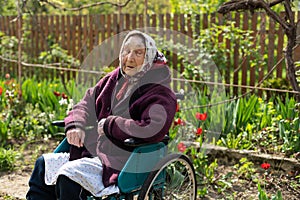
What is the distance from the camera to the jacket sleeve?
2.67m

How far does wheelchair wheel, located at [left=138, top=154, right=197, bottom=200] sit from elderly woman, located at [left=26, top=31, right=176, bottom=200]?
0.15 metres

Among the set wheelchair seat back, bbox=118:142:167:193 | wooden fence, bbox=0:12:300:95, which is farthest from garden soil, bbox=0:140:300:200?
wooden fence, bbox=0:12:300:95

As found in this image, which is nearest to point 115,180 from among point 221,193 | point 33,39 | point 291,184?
point 221,193

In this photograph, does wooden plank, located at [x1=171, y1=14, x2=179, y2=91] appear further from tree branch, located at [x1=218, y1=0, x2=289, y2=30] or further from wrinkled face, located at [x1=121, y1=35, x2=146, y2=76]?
wrinkled face, located at [x1=121, y1=35, x2=146, y2=76]

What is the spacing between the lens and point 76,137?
295 centimetres

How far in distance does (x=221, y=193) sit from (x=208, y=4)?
141 inches

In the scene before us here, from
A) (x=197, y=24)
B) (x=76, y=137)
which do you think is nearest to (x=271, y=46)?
(x=197, y=24)

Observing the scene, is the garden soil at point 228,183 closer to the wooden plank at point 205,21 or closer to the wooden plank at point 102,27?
the wooden plank at point 205,21

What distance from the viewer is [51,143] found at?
4922 mm

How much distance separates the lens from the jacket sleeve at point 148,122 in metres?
2.67

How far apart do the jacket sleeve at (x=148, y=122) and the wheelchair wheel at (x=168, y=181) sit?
5.9 inches

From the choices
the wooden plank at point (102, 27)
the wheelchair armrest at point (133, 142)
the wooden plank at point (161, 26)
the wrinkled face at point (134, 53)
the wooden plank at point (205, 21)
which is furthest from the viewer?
the wooden plank at point (102, 27)

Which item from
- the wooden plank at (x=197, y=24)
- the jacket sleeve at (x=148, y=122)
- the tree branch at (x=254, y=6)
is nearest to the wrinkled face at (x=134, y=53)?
the jacket sleeve at (x=148, y=122)

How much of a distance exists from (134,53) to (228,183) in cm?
139
